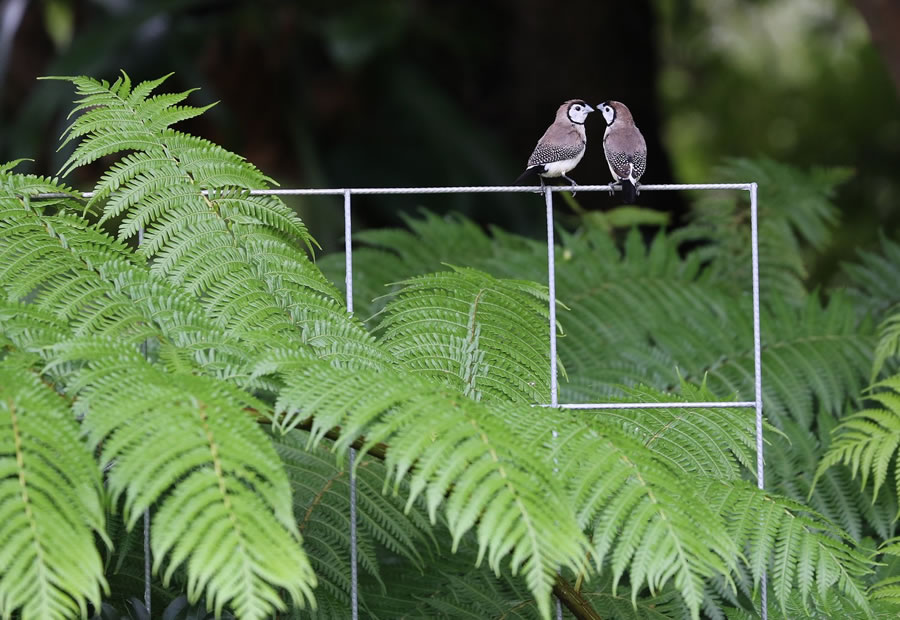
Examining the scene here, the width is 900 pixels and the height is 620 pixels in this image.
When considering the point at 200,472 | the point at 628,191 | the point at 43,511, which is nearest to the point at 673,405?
the point at 628,191

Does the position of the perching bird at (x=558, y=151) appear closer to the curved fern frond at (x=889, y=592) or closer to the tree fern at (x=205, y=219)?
the tree fern at (x=205, y=219)

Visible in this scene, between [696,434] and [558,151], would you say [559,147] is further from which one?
[696,434]

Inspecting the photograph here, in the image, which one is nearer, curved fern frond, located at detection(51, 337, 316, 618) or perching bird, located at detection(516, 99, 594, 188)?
curved fern frond, located at detection(51, 337, 316, 618)

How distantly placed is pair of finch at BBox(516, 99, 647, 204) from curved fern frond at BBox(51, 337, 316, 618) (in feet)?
2.04

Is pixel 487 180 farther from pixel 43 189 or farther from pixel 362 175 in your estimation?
pixel 43 189

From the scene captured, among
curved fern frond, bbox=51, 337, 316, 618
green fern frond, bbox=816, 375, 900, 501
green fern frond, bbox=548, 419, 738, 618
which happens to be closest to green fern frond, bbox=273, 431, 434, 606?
green fern frond, bbox=548, 419, 738, 618

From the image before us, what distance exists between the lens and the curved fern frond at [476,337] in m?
1.36

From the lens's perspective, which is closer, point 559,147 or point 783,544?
point 783,544

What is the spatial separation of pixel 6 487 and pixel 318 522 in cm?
64

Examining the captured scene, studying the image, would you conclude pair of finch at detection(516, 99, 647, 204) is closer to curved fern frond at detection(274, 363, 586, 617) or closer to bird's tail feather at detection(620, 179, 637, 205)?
bird's tail feather at detection(620, 179, 637, 205)

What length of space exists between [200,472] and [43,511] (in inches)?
6.3

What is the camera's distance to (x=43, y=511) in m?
0.91

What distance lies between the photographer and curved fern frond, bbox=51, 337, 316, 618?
889 mm

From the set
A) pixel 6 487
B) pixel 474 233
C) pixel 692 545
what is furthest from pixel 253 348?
pixel 474 233
